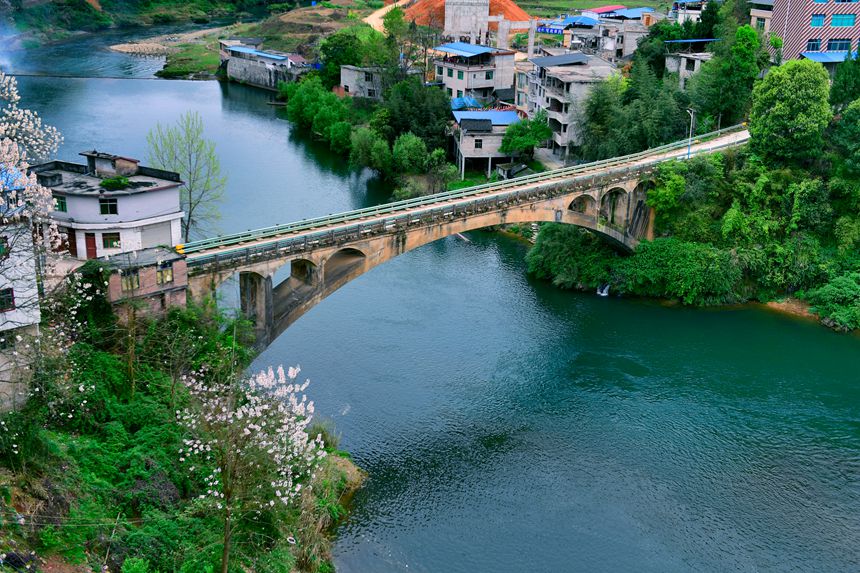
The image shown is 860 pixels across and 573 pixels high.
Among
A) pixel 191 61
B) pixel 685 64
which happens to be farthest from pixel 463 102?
pixel 191 61

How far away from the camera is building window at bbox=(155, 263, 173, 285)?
38.0 m

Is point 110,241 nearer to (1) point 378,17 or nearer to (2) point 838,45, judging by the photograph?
(2) point 838,45

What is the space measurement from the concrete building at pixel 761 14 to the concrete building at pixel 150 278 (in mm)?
59424

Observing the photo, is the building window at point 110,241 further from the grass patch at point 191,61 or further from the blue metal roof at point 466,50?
the grass patch at point 191,61

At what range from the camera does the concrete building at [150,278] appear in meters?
37.0

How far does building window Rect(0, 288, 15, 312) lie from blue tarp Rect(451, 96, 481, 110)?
60.2 meters

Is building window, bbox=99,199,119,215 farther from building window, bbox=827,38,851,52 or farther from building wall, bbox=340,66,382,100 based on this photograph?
building wall, bbox=340,66,382,100

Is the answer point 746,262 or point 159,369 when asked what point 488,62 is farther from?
point 159,369

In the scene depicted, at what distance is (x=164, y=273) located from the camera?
1511 inches

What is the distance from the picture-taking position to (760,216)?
60.3 meters

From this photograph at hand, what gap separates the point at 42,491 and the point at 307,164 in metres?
62.2

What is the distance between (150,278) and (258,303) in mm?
6774

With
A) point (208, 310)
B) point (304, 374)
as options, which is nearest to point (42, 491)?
point (208, 310)

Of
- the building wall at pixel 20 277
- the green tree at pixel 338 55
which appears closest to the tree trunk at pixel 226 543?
the building wall at pixel 20 277
